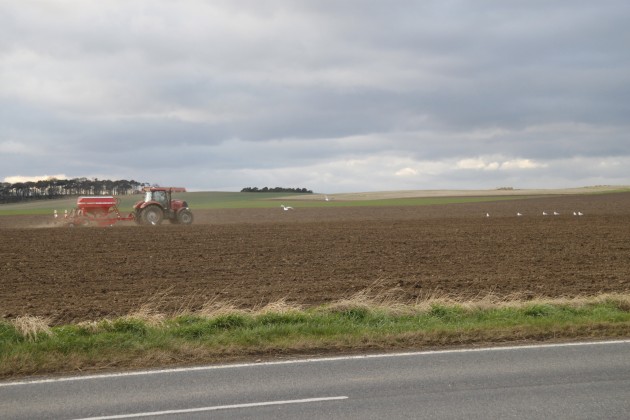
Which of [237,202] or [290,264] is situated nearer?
[290,264]

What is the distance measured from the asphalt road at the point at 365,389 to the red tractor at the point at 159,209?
28.7 meters

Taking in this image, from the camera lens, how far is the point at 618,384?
24.7 ft

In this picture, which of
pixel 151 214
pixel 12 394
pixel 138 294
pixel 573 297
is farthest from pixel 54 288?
pixel 151 214

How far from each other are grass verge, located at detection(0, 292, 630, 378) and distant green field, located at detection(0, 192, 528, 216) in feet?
187

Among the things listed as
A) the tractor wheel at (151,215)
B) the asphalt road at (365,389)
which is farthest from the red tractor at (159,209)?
the asphalt road at (365,389)

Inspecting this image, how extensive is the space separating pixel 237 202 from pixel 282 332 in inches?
2798

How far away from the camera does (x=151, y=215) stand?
36.7 m

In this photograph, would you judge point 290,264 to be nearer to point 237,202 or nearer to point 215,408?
point 215,408

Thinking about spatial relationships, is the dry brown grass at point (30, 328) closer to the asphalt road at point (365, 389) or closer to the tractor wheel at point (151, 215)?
the asphalt road at point (365, 389)

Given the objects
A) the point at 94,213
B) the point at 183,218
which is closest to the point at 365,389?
the point at 183,218

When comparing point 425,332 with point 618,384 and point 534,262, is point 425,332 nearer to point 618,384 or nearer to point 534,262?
point 618,384

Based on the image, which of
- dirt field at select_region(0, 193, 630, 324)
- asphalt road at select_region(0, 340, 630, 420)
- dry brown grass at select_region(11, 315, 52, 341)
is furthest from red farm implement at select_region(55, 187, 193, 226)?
asphalt road at select_region(0, 340, 630, 420)

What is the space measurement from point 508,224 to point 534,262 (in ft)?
48.5

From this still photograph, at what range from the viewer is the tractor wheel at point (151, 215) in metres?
36.6
